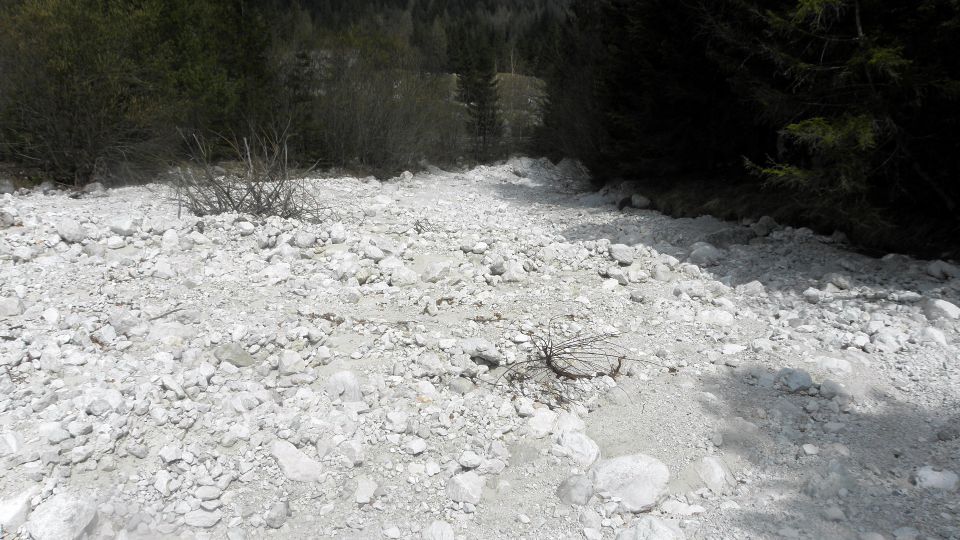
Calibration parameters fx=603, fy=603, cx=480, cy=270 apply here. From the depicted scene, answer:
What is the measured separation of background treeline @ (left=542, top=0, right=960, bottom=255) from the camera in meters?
4.67

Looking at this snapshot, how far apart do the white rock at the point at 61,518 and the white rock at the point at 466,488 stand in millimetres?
1426

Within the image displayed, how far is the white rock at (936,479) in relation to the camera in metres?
2.54

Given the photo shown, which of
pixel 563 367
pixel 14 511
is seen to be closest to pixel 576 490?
pixel 563 367

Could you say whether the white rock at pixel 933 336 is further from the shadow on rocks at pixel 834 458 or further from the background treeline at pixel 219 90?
the background treeline at pixel 219 90

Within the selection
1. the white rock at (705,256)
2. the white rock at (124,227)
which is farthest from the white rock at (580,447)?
the white rock at (124,227)

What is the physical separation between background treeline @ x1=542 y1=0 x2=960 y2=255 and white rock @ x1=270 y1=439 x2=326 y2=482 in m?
4.23

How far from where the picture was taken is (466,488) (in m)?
2.65

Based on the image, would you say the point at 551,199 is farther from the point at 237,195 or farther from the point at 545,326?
the point at 545,326

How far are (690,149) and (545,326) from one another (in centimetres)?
652

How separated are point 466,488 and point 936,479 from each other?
2.01 metres

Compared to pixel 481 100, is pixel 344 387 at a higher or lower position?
lower

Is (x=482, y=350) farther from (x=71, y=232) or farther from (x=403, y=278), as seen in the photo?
(x=71, y=232)

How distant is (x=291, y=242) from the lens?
5.62m

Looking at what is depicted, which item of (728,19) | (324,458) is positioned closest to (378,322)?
(324,458)
